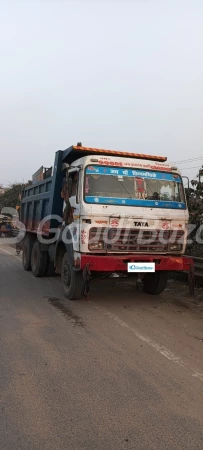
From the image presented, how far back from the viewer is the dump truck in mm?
6383

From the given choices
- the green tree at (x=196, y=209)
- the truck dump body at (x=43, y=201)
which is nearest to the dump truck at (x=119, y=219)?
the truck dump body at (x=43, y=201)

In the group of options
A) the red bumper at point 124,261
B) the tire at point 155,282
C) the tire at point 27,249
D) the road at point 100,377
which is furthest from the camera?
the tire at point 27,249

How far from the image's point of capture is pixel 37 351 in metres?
4.50

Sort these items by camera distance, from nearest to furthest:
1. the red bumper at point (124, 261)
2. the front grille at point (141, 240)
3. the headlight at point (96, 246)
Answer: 1. the red bumper at point (124, 261)
2. the headlight at point (96, 246)
3. the front grille at point (141, 240)

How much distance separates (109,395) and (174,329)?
2278 mm

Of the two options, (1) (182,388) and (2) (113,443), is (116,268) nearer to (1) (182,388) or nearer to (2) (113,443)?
(1) (182,388)

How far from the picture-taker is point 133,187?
22.5 feet

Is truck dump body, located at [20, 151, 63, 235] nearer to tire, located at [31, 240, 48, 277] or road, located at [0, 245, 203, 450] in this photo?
tire, located at [31, 240, 48, 277]

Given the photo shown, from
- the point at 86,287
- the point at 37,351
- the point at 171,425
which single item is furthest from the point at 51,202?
the point at 171,425

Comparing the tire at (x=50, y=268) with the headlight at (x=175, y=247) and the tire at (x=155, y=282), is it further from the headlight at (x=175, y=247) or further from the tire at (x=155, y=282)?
the headlight at (x=175, y=247)

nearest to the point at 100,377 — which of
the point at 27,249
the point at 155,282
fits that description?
the point at 155,282

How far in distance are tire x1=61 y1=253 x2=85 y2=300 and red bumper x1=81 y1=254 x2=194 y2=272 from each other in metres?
0.54

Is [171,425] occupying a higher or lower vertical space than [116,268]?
lower

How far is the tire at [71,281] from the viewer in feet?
22.3
